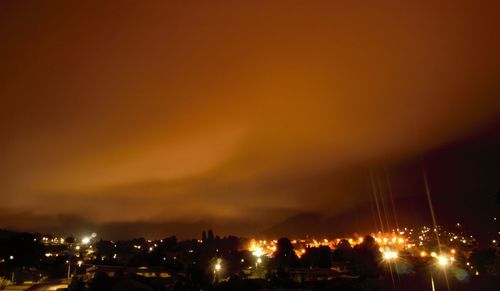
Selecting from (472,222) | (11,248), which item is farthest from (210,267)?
(472,222)

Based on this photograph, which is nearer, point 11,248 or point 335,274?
point 335,274

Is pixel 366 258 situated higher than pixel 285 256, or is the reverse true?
pixel 285 256

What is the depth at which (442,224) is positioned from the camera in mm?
109938

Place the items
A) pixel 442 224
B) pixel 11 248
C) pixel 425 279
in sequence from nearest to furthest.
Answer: pixel 425 279, pixel 11 248, pixel 442 224

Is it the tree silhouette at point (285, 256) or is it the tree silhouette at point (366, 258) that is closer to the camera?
the tree silhouette at point (366, 258)

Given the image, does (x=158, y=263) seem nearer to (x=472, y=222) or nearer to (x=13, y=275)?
(x=13, y=275)

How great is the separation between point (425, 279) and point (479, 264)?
1572cm

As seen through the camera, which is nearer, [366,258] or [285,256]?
[366,258]

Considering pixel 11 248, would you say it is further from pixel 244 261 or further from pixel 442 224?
pixel 442 224

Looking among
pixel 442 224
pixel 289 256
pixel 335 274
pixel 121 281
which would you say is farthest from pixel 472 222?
pixel 121 281

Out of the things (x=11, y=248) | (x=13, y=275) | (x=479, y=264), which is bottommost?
(x=479, y=264)

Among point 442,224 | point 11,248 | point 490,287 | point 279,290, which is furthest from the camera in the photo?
point 442,224

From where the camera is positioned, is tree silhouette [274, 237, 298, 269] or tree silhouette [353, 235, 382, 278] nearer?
tree silhouette [353, 235, 382, 278]

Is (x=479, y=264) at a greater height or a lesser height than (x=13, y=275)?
lesser
